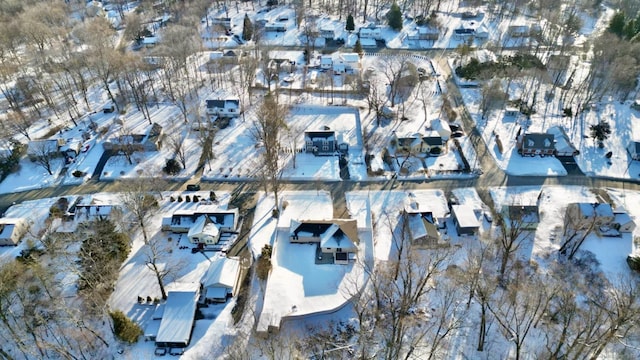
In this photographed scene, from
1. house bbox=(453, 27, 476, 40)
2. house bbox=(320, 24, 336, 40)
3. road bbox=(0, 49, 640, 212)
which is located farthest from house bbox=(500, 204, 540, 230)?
house bbox=(320, 24, 336, 40)

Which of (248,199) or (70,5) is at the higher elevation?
(70,5)

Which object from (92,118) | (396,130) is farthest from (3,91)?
(396,130)

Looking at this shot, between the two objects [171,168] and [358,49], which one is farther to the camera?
[358,49]

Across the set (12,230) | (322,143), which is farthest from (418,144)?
(12,230)

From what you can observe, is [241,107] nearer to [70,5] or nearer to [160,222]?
[160,222]

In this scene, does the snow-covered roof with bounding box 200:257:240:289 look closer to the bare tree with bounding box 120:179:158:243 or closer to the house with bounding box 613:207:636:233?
the bare tree with bounding box 120:179:158:243

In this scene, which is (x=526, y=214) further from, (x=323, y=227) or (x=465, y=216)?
(x=323, y=227)
